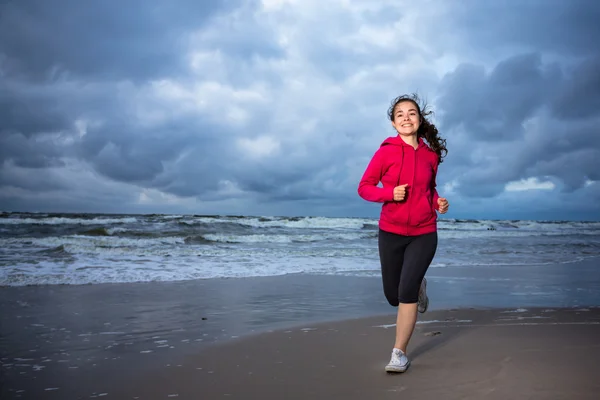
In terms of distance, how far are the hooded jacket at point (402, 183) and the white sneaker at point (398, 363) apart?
2.85ft

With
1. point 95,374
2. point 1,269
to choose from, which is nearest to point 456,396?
→ point 95,374

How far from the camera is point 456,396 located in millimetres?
2750

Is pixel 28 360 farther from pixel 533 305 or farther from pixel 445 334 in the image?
pixel 533 305

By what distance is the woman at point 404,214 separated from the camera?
327cm

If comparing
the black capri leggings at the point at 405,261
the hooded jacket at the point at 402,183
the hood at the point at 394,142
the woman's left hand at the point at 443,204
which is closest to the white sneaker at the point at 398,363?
the black capri leggings at the point at 405,261

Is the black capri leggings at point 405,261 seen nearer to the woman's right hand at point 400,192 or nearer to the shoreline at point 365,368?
the woman's right hand at point 400,192

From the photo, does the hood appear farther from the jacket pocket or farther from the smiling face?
A: the jacket pocket

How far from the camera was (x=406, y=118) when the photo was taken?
11.4 feet

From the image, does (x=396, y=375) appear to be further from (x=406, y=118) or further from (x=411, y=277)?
(x=406, y=118)

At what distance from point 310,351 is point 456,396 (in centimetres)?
152

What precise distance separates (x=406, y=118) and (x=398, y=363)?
1.81 metres

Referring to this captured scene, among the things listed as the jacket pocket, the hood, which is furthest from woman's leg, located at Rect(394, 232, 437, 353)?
the hood

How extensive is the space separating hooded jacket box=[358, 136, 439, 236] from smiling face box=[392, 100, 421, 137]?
0.08 m

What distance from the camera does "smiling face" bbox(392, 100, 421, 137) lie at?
3453 millimetres
